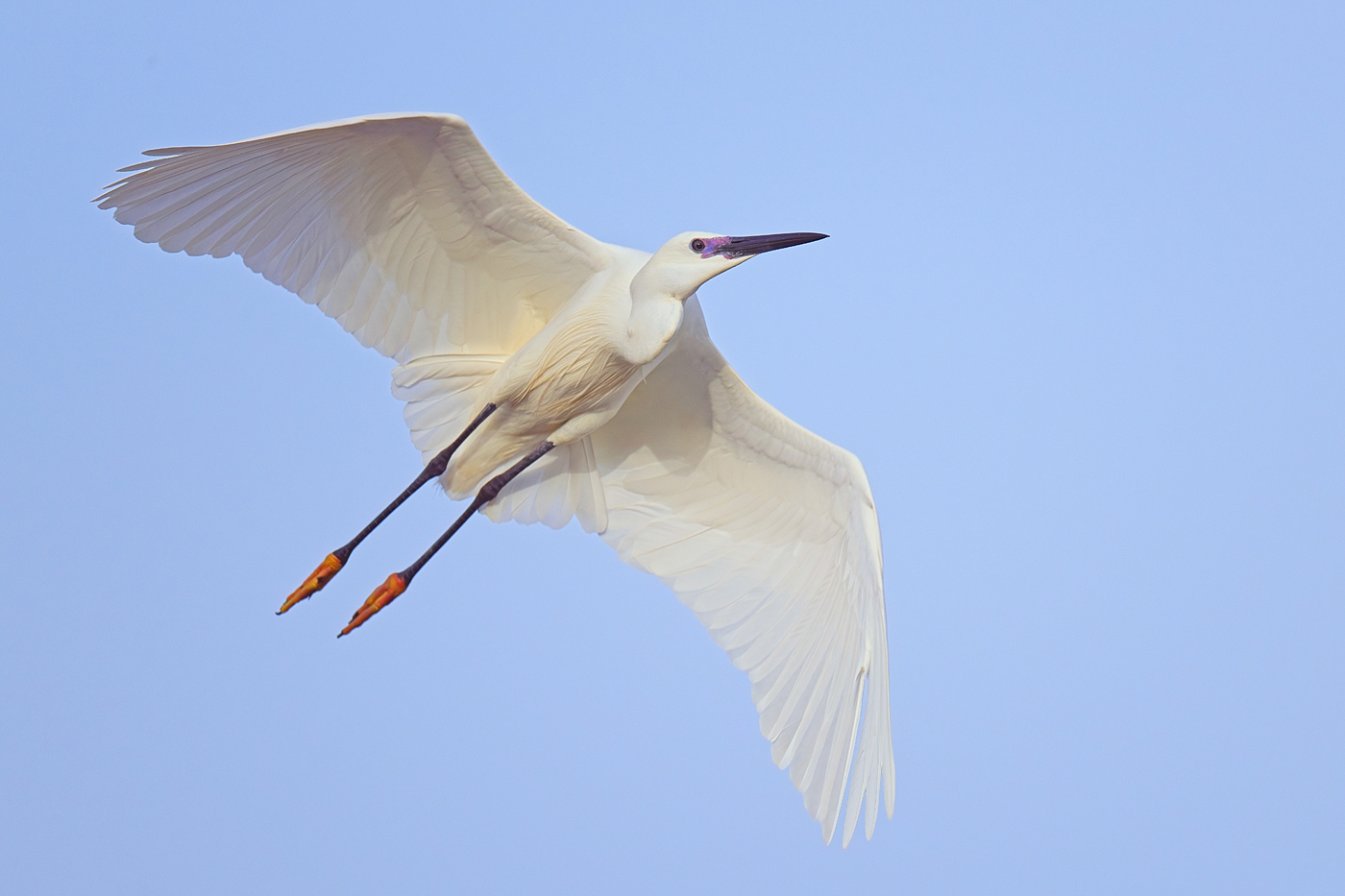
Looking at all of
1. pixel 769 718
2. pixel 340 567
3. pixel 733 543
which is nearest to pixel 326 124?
pixel 340 567

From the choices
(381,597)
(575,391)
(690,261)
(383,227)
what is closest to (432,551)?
(381,597)

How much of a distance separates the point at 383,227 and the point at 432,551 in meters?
1.94

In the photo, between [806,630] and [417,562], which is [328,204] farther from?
[806,630]

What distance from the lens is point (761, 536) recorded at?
8.87m

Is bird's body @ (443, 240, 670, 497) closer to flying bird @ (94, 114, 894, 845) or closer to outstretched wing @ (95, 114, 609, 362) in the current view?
flying bird @ (94, 114, 894, 845)

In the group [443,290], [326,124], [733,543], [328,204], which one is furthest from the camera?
[733,543]

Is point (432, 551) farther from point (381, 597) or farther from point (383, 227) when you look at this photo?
point (383, 227)

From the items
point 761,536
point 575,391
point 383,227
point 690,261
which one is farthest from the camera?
point 761,536

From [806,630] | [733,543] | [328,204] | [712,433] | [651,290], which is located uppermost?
[328,204]

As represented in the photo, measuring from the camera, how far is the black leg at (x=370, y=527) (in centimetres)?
787

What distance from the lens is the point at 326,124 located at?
7219 mm

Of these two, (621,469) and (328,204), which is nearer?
(328,204)

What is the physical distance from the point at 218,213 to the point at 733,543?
11.9 ft

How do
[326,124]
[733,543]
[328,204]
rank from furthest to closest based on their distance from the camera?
1. [733,543]
2. [328,204]
3. [326,124]
